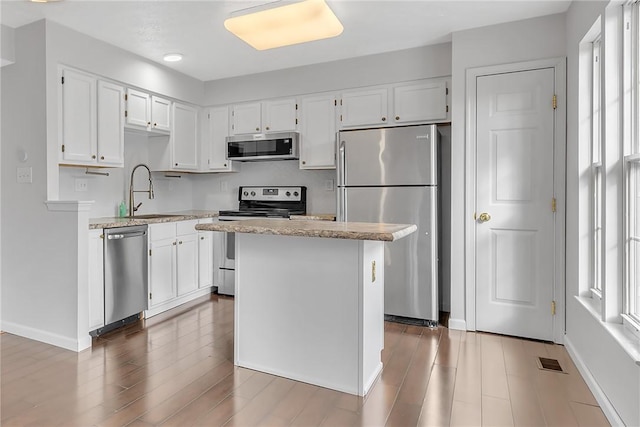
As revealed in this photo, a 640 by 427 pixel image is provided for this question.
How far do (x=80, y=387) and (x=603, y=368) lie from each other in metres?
2.86

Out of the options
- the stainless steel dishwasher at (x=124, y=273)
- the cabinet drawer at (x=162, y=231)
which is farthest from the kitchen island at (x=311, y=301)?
the cabinet drawer at (x=162, y=231)

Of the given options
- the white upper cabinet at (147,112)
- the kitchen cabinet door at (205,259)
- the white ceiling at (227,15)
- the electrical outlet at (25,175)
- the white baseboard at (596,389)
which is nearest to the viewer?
the white baseboard at (596,389)

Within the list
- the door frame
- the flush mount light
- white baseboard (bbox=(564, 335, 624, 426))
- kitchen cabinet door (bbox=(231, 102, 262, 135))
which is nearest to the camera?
white baseboard (bbox=(564, 335, 624, 426))

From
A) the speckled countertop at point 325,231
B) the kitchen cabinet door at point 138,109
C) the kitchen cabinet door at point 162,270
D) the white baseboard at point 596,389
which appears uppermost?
the kitchen cabinet door at point 138,109

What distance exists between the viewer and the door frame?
2.78 metres

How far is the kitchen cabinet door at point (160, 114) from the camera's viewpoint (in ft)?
12.7

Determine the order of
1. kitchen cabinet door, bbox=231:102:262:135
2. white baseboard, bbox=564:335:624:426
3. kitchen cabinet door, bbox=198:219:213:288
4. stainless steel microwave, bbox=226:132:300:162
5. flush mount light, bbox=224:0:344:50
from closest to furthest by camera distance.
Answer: white baseboard, bbox=564:335:624:426, flush mount light, bbox=224:0:344:50, stainless steel microwave, bbox=226:132:300:162, kitchen cabinet door, bbox=198:219:213:288, kitchen cabinet door, bbox=231:102:262:135

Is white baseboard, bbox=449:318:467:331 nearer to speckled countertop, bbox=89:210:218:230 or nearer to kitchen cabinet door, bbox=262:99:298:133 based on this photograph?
kitchen cabinet door, bbox=262:99:298:133

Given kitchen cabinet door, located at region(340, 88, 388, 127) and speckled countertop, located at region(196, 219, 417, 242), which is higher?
kitchen cabinet door, located at region(340, 88, 388, 127)

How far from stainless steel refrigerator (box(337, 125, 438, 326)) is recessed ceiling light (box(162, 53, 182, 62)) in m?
1.79

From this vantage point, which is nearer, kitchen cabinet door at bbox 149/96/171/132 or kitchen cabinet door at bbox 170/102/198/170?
kitchen cabinet door at bbox 149/96/171/132

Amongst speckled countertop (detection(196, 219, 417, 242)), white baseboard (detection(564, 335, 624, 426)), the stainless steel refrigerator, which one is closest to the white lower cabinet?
speckled countertop (detection(196, 219, 417, 242))

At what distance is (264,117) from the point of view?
4207 millimetres

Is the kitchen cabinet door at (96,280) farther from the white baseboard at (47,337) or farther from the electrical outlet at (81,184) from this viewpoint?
the electrical outlet at (81,184)
